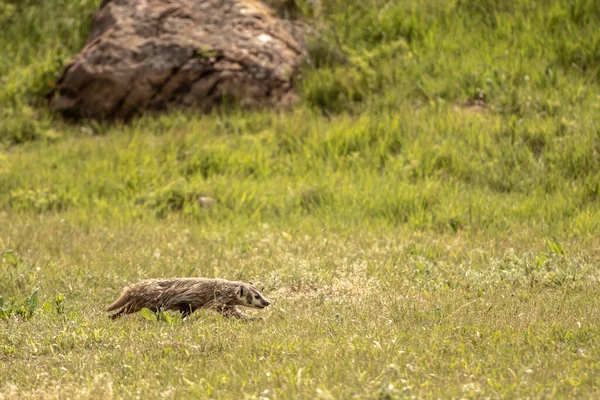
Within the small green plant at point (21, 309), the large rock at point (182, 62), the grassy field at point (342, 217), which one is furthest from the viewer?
the large rock at point (182, 62)

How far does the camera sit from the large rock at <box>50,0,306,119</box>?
13.8m

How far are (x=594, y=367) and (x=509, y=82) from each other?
8.22m

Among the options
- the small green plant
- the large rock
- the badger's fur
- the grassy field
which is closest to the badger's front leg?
the badger's fur

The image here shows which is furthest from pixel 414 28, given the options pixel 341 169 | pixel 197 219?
pixel 197 219

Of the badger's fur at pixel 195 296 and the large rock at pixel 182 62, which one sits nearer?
the badger's fur at pixel 195 296

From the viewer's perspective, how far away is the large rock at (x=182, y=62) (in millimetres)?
13766

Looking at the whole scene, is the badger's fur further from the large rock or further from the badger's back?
the large rock

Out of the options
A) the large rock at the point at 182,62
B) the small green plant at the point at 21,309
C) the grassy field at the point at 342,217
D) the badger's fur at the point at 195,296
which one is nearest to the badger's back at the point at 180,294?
the badger's fur at the point at 195,296

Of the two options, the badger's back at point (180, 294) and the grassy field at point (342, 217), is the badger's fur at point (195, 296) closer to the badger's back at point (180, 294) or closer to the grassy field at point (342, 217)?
the badger's back at point (180, 294)

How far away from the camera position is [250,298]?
6.75 metres

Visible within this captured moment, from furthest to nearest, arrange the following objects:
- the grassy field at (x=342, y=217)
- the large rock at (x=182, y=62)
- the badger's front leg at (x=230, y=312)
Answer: the large rock at (x=182, y=62) < the badger's front leg at (x=230, y=312) < the grassy field at (x=342, y=217)

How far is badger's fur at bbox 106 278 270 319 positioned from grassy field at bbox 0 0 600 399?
17 centimetres

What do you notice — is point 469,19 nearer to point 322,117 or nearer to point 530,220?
point 322,117

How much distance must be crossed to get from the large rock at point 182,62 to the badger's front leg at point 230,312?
7.21 meters
